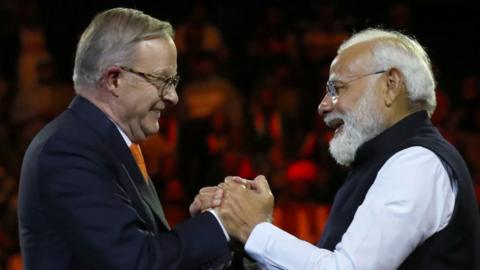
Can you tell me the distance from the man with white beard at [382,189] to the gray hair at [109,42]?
1.79 feet

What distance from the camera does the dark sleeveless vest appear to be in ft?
9.32

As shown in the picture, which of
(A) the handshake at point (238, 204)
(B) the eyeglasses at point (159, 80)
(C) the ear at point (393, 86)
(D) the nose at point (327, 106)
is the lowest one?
(A) the handshake at point (238, 204)

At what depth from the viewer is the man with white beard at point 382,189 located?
9.04ft

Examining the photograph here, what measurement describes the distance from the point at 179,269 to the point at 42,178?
46cm

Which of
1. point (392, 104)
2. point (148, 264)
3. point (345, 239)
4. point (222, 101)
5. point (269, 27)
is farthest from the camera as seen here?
point (269, 27)

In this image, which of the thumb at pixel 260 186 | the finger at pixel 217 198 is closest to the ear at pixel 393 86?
the thumb at pixel 260 186

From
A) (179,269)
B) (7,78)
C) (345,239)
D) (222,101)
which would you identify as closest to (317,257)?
(345,239)

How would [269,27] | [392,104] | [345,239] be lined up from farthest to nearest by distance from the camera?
[269,27] < [392,104] < [345,239]

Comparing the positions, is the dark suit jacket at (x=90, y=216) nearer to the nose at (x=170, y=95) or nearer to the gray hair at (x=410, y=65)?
the nose at (x=170, y=95)

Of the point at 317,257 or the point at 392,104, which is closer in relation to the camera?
the point at 317,257

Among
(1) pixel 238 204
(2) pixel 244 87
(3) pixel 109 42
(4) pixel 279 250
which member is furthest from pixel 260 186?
(2) pixel 244 87

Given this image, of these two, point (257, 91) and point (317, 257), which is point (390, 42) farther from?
point (257, 91)

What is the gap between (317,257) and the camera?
2.82 m

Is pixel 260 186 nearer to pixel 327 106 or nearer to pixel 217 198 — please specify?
pixel 217 198
